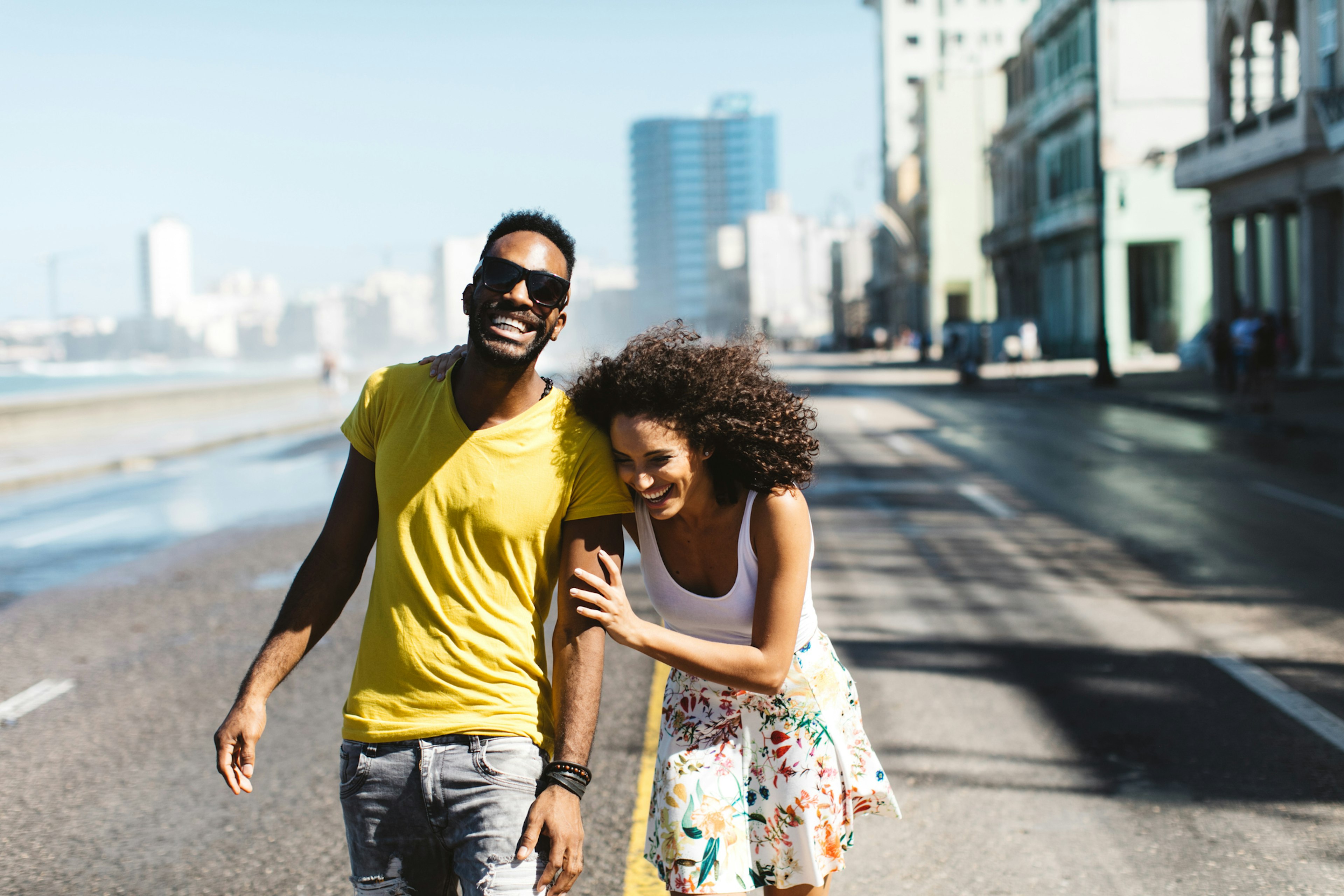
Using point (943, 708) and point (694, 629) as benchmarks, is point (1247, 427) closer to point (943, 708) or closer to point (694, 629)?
point (943, 708)

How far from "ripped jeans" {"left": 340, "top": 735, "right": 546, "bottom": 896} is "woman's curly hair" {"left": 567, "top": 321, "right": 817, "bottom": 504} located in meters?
0.73

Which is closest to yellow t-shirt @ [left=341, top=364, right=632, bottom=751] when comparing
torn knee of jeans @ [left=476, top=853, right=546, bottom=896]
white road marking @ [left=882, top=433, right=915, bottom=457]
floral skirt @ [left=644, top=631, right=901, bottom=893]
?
torn knee of jeans @ [left=476, top=853, right=546, bottom=896]

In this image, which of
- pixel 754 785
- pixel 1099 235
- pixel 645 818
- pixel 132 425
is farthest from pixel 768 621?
pixel 1099 235

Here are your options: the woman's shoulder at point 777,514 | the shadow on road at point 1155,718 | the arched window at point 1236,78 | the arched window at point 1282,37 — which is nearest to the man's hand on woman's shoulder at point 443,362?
the woman's shoulder at point 777,514

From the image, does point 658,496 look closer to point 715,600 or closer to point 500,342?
point 715,600

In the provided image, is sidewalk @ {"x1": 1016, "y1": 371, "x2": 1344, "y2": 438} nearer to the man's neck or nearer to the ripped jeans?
the man's neck

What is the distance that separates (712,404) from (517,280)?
49 cm

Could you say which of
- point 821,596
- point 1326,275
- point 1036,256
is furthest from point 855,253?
point 821,596

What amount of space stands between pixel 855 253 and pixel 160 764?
131637 mm

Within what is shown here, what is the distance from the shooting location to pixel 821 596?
29.2ft

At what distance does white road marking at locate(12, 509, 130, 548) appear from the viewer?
13.3 metres

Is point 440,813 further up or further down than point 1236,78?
further down

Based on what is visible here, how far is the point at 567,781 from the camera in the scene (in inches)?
104

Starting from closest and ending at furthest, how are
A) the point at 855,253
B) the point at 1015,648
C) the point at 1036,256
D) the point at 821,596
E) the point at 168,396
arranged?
1. the point at 1015,648
2. the point at 821,596
3. the point at 168,396
4. the point at 1036,256
5. the point at 855,253
